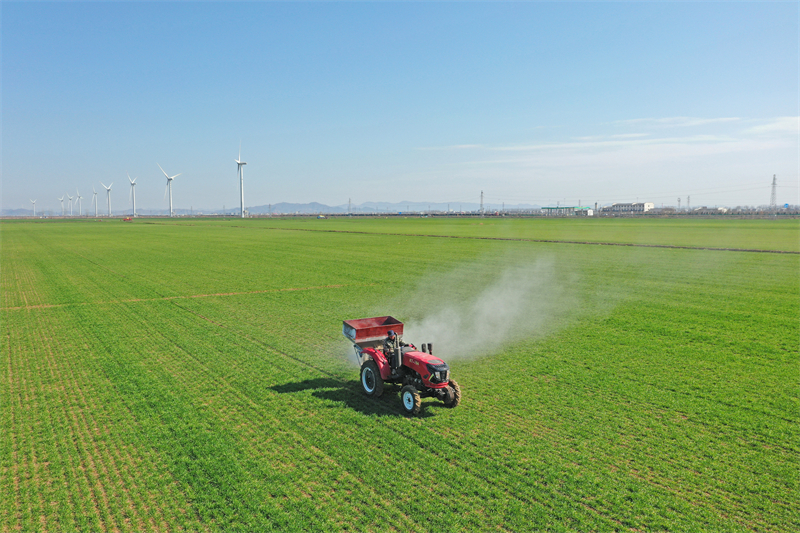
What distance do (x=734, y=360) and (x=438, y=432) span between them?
1042cm

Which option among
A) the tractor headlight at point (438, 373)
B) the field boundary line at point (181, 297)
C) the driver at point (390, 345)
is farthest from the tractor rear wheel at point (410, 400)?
the field boundary line at point (181, 297)

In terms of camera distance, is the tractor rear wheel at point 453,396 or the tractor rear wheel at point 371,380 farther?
the tractor rear wheel at point 371,380

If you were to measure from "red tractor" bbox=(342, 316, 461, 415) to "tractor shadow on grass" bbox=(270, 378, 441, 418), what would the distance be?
229mm

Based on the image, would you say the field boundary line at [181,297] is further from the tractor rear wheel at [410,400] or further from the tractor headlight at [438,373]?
the tractor headlight at [438,373]

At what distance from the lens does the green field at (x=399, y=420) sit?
736 centimetres

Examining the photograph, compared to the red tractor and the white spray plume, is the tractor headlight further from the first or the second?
the white spray plume

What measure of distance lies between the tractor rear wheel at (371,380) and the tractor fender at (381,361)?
8 centimetres

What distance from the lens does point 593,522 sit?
23.1ft

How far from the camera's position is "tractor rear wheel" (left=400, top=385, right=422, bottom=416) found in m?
10.4

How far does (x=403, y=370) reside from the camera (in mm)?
11133

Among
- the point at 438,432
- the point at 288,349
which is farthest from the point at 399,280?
the point at 438,432

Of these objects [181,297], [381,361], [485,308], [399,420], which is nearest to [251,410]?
[381,361]

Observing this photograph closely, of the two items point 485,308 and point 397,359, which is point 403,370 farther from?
point 485,308

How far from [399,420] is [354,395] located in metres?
1.87
